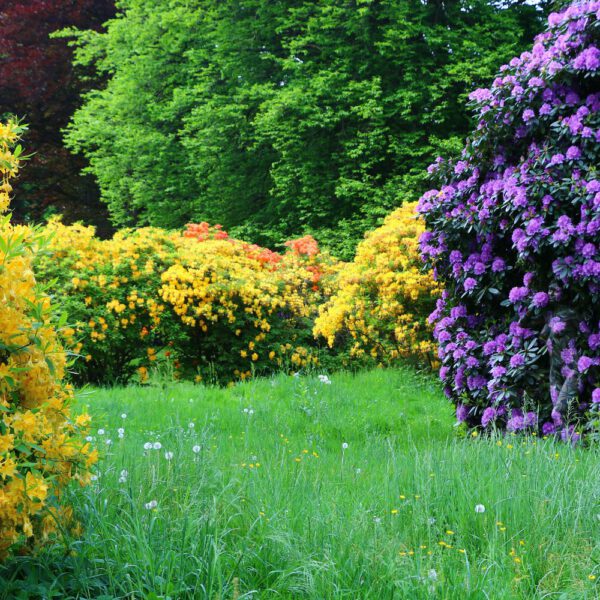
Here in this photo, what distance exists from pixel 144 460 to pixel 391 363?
20.3 feet

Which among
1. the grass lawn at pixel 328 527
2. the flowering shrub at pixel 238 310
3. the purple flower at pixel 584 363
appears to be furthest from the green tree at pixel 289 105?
the grass lawn at pixel 328 527

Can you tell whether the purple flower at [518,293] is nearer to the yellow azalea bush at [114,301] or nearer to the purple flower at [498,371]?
the purple flower at [498,371]

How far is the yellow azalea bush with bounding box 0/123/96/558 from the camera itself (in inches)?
87.5

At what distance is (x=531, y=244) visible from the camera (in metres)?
4.55

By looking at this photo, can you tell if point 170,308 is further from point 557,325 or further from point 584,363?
point 584,363

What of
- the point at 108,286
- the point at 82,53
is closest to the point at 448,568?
the point at 108,286

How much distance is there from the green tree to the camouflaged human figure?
9.48 m

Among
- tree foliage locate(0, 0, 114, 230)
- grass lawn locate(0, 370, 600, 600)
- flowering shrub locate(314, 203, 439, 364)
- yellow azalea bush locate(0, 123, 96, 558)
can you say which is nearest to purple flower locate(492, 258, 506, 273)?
grass lawn locate(0, 370, 600, 600)

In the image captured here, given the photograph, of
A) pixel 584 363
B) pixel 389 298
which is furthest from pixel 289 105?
pixel 584 363

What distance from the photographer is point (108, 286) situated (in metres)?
8.42

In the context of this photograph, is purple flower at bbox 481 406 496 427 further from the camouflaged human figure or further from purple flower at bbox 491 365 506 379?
the camouflaged human figure

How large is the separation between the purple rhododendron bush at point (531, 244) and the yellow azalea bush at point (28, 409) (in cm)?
282

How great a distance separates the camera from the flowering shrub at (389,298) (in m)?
8.24

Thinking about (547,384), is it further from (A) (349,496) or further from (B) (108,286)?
(B) (108,286)
